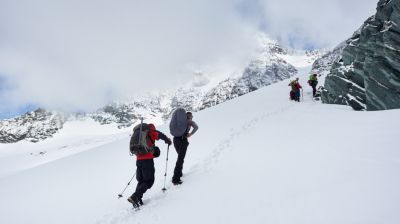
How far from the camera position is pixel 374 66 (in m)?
16.9

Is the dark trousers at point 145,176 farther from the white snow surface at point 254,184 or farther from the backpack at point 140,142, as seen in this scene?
the white snow surface at point 254,184

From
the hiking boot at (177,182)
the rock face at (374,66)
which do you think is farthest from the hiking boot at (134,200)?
the rock face at (374,66)

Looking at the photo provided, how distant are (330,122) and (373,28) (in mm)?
8393

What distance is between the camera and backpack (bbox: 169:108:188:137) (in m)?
11.0

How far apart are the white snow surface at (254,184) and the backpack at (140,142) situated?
1667 millimetres

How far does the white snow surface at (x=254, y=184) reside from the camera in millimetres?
5703


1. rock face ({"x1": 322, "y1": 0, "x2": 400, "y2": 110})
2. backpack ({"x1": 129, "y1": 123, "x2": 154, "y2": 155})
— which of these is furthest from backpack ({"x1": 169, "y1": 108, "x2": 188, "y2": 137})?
rock face ({"x1": 322, "y1": 0, "x2": 400, "y2": 110})

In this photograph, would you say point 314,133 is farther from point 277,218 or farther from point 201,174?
point 277,218

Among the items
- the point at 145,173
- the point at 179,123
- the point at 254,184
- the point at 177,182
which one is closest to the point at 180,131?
the point at 179,123

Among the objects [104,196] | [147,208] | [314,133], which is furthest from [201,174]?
[314,133]

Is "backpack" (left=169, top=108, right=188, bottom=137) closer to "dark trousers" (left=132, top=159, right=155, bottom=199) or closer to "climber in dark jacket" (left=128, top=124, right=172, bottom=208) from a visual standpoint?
"climber in dark jacket" (left=128, top=124, right=172, bottom=208)

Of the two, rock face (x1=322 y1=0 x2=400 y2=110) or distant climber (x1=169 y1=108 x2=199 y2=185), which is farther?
rock face (x1=322 y1=0 x2=400 y2=110)

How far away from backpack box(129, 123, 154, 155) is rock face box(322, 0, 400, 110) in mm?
12982

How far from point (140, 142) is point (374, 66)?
14.6 metres
